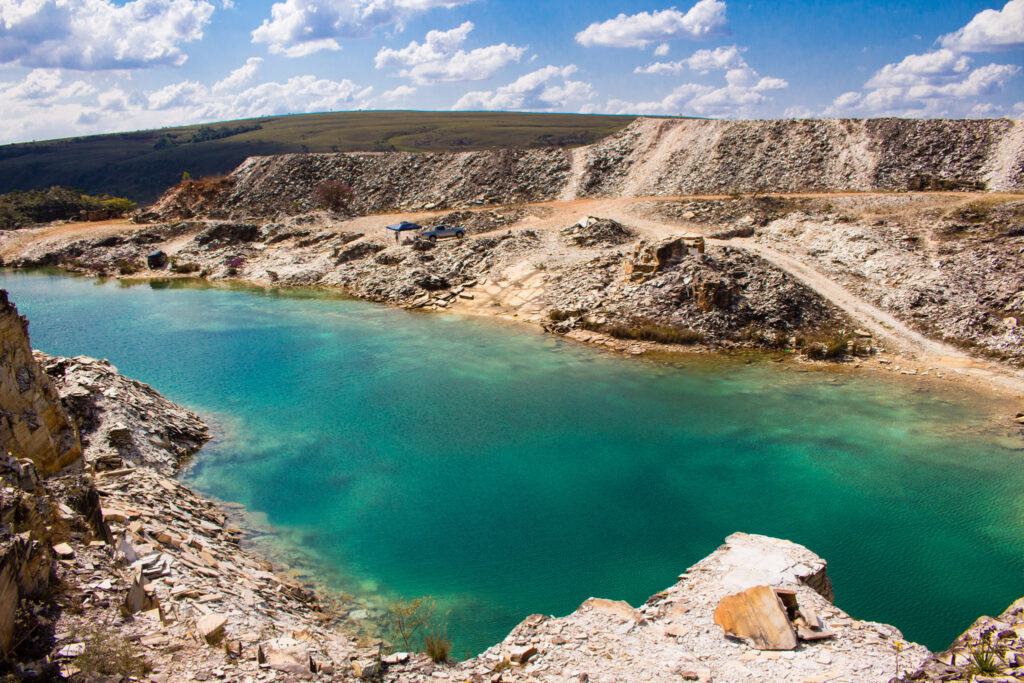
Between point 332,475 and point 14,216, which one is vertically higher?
point 14,216

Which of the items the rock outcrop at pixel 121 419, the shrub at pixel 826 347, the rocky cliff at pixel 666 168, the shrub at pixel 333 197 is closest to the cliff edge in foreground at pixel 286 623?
the rock outcrop at pixel 121 419

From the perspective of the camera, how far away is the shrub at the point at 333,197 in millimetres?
53438

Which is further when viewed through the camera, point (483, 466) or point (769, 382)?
point (769, 382)

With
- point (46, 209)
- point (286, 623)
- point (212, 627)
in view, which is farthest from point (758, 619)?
point (46, 209)

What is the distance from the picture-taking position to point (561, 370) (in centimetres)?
2550

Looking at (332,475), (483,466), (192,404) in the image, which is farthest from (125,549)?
(192,404)

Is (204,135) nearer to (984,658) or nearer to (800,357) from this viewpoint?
(800,357)

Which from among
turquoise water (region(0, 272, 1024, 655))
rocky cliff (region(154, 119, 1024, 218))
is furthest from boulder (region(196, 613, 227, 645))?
rocky cliff (region(154, 119, 1024, 218))

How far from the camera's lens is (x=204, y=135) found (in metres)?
152

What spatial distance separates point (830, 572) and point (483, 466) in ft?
28.9

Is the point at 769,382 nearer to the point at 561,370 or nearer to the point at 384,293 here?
the point at 561,370

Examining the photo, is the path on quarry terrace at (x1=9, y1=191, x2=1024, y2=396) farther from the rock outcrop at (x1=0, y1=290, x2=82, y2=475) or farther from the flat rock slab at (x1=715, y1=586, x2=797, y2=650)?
the rock outcrop at (x1=0, y1=290, x2=82, y2=475)

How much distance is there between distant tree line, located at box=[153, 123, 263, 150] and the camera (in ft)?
452

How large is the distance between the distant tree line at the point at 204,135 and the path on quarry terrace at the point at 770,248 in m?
91.8
